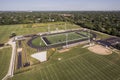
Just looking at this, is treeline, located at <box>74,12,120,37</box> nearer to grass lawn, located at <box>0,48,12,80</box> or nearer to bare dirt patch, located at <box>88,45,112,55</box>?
bare dirt patch, located at <box>88,45,112,55</box>

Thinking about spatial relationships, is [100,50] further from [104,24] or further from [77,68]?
[104,24]

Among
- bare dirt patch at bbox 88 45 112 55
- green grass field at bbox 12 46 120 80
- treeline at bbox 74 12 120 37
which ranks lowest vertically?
green grass field at bbox 12 46 120 80

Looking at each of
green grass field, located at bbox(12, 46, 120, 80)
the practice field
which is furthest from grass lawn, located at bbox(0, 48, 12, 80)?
the practice field

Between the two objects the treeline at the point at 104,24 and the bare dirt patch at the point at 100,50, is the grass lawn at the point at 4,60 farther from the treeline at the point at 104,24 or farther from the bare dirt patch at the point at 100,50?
the treeline at the point at 104,24

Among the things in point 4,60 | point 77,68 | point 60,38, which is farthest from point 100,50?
point 4,60

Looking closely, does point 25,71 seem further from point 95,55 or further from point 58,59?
point 95,55

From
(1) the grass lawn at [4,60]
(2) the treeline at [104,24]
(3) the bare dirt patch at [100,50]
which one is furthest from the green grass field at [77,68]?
(2) the treeline at [104,24]

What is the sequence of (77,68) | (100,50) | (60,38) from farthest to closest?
1. (60,38)
2. (100,50)
3. (77,68)
